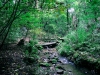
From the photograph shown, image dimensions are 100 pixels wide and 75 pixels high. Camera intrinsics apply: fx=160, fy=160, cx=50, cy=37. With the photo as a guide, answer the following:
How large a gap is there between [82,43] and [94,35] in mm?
1330

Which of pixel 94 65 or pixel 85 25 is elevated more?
pixel 85 25

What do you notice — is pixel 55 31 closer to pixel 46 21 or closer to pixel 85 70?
pixel 46 21

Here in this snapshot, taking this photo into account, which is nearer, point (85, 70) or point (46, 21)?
point (85, 70)

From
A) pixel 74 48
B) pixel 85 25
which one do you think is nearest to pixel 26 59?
pixel 74 48

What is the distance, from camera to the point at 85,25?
744 inches

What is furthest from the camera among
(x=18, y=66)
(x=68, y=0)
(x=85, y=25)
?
(x=68, y=0)

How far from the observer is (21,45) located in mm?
15586

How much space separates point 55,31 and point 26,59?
18290 millimetres

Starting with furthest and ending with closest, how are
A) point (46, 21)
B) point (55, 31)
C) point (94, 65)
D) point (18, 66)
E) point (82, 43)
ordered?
point (55, 31), point (46, 21), point (82, 43), point (94, 65), point (18, 66)

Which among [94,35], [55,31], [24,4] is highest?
[24,4]

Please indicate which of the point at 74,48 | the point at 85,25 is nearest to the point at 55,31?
the point at 85,25

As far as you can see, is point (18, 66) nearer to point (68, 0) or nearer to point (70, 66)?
point (70, 66)

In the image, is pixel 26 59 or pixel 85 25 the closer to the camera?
pixel 26 59

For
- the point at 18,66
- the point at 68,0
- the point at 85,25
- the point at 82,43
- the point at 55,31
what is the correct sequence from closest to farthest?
the point at 18,66
the point at 82,43
the point at 85,25
the point at 68,0
the point at 55,31
